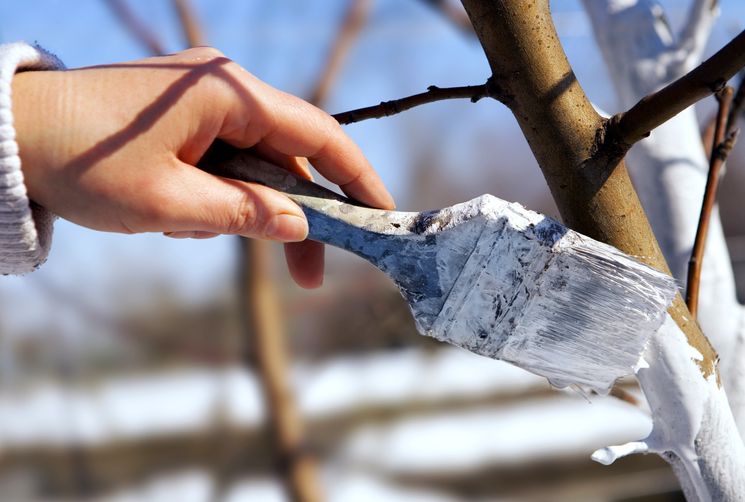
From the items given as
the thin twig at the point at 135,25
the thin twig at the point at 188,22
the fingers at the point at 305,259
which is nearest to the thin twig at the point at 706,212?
the fingers at the point at 305,259

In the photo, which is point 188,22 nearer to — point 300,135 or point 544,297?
point 300,135

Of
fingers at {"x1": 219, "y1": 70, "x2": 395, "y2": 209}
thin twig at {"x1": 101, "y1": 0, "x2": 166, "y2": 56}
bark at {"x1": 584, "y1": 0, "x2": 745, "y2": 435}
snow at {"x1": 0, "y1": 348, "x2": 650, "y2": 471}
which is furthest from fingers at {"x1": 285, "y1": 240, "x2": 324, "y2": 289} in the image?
snow at {"x1": 0, "y1": 348, "x2": 650, "y2": 471}

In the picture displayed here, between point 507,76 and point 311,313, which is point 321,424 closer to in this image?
point 311,313

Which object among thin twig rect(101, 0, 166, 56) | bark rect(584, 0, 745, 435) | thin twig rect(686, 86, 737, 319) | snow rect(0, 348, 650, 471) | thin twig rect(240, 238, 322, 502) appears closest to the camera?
thin twig rect(686, 86, 737, 319)

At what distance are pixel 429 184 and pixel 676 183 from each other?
1.17 meters

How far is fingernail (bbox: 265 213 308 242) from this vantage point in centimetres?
38

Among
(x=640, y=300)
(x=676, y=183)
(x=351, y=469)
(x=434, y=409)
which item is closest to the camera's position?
(x=640, y=300)

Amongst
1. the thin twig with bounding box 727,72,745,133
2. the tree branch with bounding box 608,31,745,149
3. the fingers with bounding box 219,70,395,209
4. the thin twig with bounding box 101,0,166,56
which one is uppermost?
the thin twig with bounding box 101,0,166,56

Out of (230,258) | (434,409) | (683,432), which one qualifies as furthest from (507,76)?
(434,409)

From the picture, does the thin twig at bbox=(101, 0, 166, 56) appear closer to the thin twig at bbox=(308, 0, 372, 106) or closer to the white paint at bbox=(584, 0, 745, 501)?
the thin twig at bbox=(308, 0, 372, 106)

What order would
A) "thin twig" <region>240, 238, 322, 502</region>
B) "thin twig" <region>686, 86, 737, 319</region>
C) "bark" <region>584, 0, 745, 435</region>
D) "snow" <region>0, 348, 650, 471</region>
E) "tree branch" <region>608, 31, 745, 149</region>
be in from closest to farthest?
"tree branch" <region>608, 31, 745, 149</region>
"thin twig" <region>686, 86, 737, 319</region>
"bark" <region>584, 0, 745, 435</region>
"thin twig" <region>240, 238, 322, 502</region>
"snow" <region>0, 348, 650, 471</region>

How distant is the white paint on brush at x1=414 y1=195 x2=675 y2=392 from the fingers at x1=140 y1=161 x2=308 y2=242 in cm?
9

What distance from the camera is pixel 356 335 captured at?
5.91 ft

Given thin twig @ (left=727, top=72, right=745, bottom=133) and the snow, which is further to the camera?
the snow
